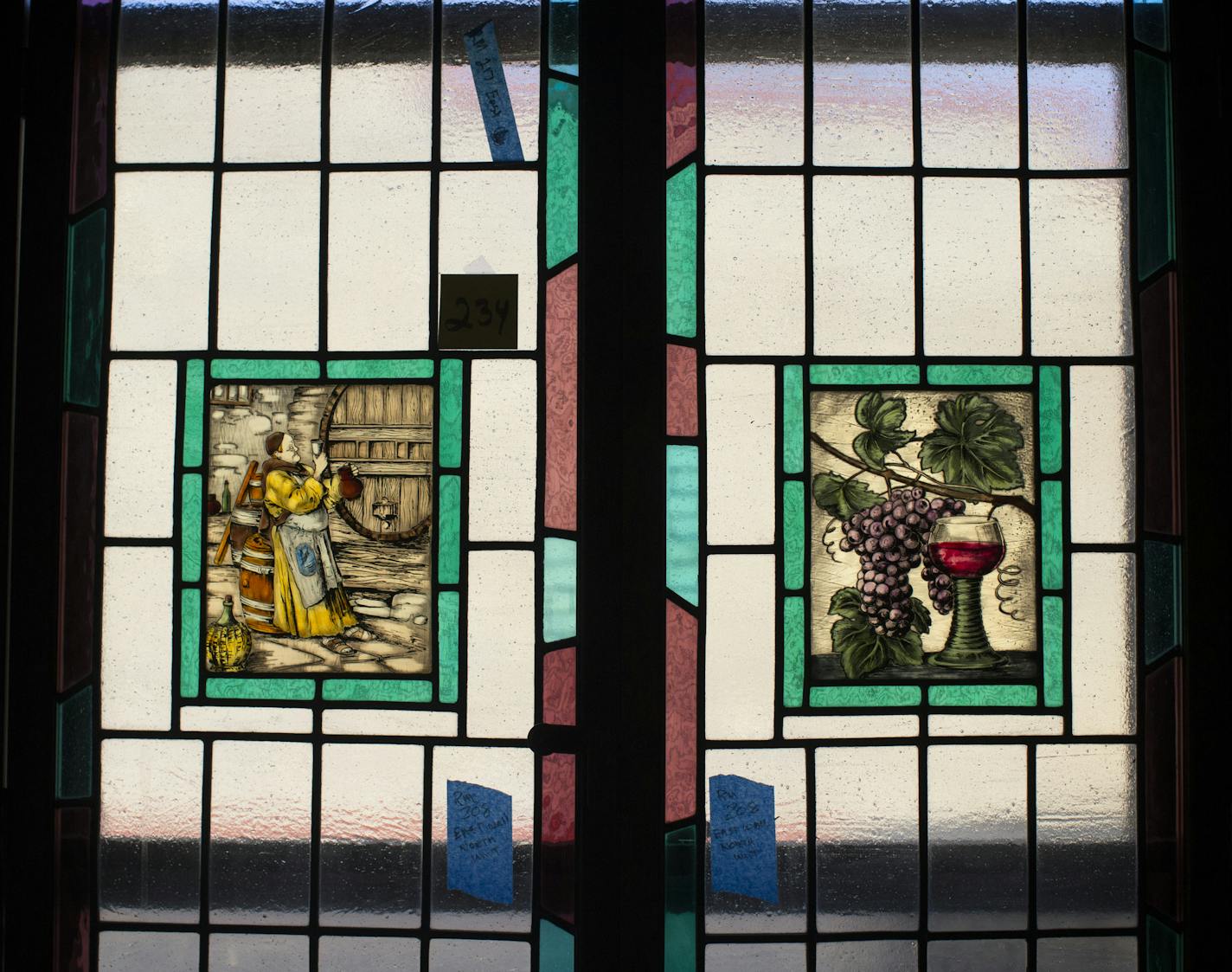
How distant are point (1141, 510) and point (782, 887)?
35.3 inches

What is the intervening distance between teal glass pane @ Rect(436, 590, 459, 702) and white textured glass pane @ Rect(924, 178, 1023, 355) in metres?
0.93

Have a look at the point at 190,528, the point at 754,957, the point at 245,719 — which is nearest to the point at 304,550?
the point at 190,528

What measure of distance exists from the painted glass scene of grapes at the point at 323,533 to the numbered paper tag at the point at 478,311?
4.1 inches

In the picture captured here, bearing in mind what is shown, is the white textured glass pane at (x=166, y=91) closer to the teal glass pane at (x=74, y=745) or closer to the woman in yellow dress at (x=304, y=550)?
the woman in yellow dress at (x=304, y=550)

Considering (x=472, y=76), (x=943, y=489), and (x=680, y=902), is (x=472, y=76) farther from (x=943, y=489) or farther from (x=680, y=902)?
(x=680, y=902)

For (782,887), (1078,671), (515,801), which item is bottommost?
(782,887)

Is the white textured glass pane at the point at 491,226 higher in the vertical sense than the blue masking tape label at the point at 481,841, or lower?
higher

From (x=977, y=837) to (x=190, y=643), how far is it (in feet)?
4.57

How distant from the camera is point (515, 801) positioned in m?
1.41

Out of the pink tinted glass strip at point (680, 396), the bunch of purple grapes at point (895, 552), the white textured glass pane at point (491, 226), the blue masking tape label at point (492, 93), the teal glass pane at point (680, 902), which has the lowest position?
the teal glass pane at point (680, 902)

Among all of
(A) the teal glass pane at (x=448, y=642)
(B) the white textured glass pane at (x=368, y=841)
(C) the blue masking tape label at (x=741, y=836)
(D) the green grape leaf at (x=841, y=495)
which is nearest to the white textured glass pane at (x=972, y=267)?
(D) the green grape leaf at (x=841, y=495)

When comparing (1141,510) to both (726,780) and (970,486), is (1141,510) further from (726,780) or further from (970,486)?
(726,780)

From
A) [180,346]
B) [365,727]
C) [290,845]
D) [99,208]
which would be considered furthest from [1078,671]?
[99,208]

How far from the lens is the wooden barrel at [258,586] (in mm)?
1411
